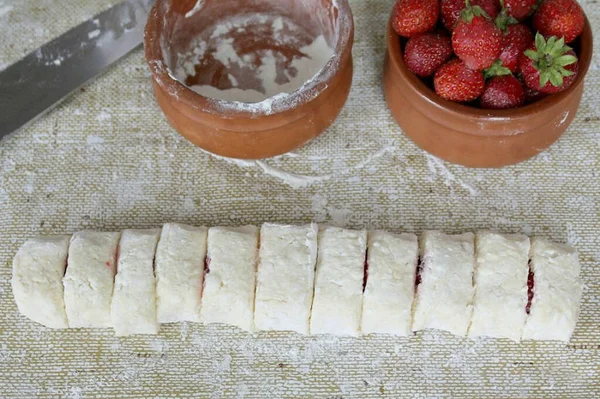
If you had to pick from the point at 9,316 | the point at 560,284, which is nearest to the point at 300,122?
the point at 560,284

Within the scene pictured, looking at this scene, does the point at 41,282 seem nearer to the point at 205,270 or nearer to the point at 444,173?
the point at 205,270

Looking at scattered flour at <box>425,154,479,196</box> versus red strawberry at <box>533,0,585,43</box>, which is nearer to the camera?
red strawberry at <box>533,0,585,43</box>

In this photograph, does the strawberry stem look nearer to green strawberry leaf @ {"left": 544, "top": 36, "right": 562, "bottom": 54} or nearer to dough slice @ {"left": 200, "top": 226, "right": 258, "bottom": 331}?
green strawberry leaf @ {"left": 544, "top": 36, "right": 562, "bottom": 54}

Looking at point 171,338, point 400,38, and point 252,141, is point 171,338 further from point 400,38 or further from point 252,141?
point 400,38

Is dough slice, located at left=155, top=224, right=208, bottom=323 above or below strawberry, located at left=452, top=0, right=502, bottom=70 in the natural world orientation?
below

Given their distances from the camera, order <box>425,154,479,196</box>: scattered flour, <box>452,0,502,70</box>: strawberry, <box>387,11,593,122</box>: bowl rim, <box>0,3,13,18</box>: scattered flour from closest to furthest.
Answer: <box>452,0,502,70</box>: strawberry
<box>387,11,593,122</box>: bowl rim
<box>425,154,479,196</box>: scattered flour
<box>0,3,13,18</box>: scattered flour

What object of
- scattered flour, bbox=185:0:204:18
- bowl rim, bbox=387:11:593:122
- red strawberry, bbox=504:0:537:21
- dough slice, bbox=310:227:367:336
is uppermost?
scattered flour, bbox=185:0:204:18

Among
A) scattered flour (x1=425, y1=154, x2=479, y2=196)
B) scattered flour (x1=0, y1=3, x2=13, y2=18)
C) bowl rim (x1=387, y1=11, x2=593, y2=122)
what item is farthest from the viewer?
scattered flour (x1=0, y1=3, x2=13, y2=18)

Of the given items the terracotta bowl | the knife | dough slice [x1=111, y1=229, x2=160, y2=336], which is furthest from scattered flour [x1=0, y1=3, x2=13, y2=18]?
dough slice [x1=111, y1=229, x2=160, y2=336]

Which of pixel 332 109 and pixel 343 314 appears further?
pixel 332 109
